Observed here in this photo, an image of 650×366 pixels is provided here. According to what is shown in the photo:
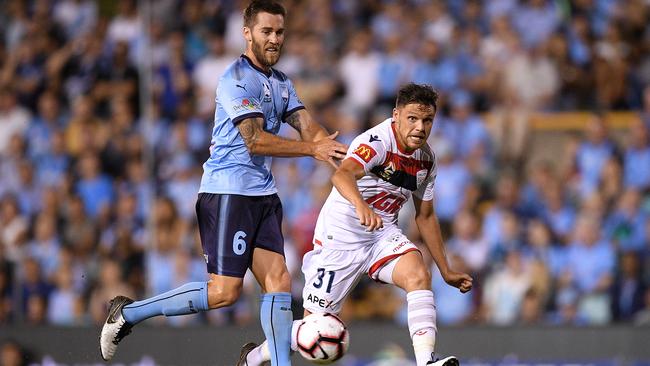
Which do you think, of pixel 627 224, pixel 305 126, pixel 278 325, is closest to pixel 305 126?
pixel 305 126

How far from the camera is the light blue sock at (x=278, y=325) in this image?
7.54 meters

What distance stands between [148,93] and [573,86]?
16.9 ft

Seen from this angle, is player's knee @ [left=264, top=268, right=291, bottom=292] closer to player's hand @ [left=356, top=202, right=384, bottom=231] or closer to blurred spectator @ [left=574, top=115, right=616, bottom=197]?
player's hand @ [left=356, top=202, right=384, bottom=231]

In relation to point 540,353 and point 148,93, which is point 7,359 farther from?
point 540,353

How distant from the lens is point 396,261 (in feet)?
26.1

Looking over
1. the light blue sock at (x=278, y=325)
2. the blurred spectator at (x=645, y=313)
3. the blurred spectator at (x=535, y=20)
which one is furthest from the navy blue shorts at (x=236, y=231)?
the blurred spectator at (x=535, y=20)

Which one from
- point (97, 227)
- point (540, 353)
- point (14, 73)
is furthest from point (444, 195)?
point (14, 73)

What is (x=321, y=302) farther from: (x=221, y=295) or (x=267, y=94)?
(x=267, y=94)

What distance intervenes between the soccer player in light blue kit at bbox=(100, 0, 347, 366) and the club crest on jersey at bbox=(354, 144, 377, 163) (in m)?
0.25

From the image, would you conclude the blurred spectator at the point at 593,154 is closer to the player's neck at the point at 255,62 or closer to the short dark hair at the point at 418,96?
the short dark hair at the point at 418,96

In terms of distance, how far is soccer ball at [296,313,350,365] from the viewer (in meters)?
7.69

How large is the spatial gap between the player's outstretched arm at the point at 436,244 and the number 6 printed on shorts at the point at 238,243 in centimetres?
136

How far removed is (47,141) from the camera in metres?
15.2

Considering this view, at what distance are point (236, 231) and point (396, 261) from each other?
112cm
